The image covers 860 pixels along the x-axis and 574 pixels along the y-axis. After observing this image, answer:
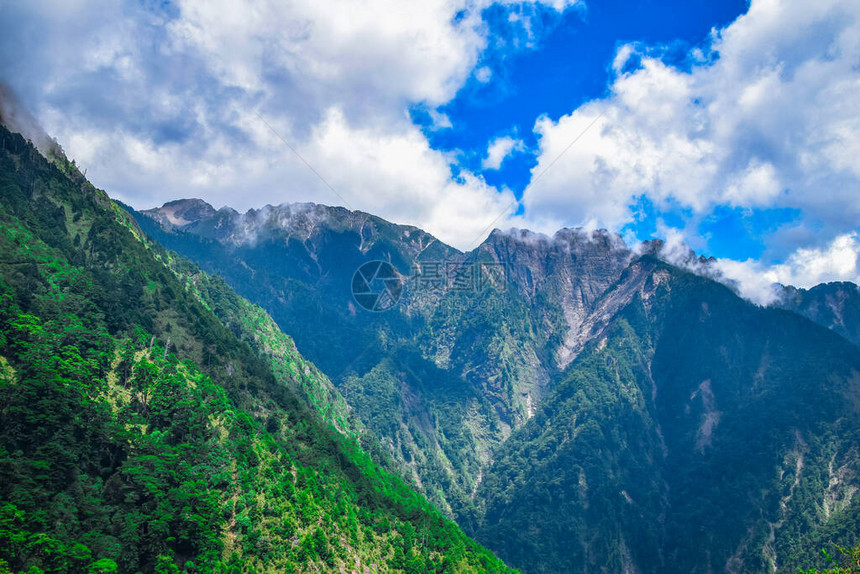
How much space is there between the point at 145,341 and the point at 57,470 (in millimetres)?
53193

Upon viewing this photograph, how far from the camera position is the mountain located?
76.4 m

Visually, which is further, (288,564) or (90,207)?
(90,207)

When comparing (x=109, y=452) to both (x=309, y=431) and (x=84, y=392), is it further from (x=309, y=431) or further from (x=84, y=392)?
(x=309, y=431)

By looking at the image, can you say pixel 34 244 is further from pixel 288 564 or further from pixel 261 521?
pixel 288 564

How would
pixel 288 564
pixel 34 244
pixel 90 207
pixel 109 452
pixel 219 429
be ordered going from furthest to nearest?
pixel 90 207 < pixel 34 244 < pixel 219 429 < pixel 288 564 < pixel 109 452

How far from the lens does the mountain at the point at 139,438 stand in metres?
76.4

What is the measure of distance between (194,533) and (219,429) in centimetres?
3053

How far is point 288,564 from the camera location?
319 feet

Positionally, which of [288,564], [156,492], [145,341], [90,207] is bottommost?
[288,564]

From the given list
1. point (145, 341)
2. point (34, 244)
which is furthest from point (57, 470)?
point (34, 244)

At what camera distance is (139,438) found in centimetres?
9725

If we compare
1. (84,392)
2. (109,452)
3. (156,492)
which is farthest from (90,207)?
(156,492)

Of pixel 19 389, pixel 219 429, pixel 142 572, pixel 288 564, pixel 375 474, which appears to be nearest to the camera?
pixel 142 572

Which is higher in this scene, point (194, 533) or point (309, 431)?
point (309, 431)
